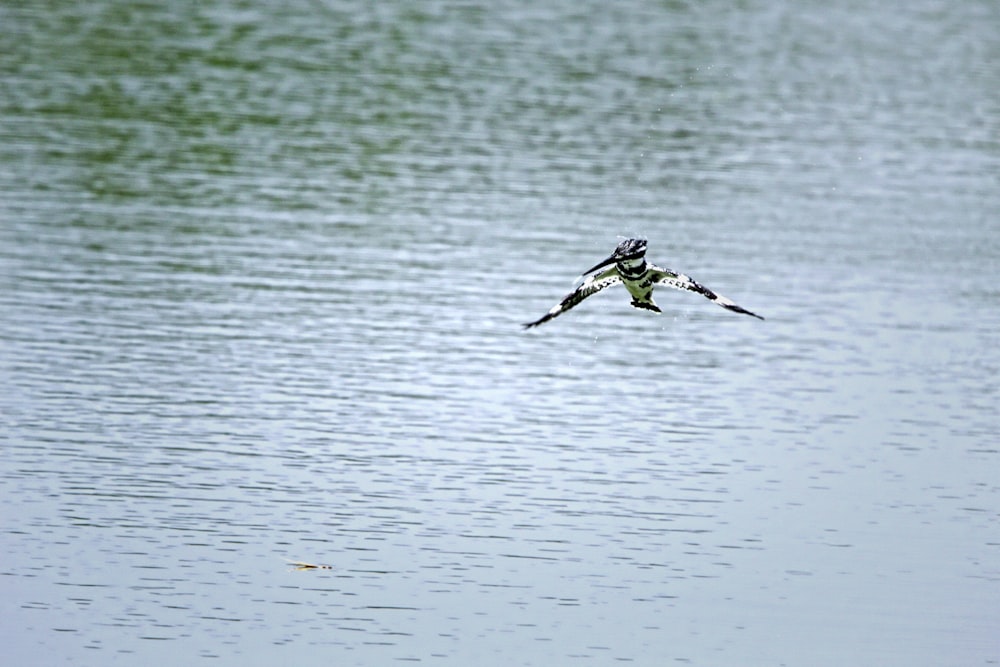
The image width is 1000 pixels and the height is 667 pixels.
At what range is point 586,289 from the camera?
16.8 metres

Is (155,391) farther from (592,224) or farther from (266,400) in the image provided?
(592,224)

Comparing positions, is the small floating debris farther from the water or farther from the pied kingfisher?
the pied kingfisher

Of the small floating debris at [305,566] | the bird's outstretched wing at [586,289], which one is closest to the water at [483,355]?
the small floating debris at [305,566]

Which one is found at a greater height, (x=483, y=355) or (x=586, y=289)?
(x=586, y=289)

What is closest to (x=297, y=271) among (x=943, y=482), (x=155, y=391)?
(x=155, y=391)

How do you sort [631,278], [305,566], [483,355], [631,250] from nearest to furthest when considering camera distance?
[631,250] → [631,278] → [305,566] → [483,355]

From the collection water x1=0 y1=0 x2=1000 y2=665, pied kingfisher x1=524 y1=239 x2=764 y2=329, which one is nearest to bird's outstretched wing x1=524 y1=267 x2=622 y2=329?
pied kingfisher x1=524 y1=239 x2=764 y2=329

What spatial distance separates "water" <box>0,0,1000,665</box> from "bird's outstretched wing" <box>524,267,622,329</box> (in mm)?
3506

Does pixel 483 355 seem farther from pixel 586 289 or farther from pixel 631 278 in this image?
pixel 586 289

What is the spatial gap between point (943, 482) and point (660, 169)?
15.8 m

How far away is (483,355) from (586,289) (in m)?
9.86

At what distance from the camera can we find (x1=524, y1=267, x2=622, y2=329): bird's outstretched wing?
16500mm

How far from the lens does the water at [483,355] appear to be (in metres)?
19.0

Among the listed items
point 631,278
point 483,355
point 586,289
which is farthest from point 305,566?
point 483,355
